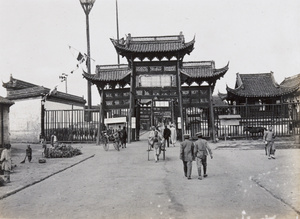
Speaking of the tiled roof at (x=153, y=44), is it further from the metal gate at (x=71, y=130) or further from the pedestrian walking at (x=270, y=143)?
the pedestrian walking at (x=270, y=143)

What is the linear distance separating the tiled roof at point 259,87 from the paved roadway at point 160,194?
21.1 meters

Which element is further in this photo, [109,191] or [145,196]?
[109,191]

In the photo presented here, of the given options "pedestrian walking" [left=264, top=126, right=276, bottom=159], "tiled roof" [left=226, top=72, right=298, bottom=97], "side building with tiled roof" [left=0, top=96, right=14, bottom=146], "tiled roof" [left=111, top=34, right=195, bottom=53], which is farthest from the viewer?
"tiled roof" [left=226, top=72, right=298, bottom=97]

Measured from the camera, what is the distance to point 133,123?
1019 inches

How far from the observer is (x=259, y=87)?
34.9m

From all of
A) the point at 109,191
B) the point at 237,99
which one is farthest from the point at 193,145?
the point at 237,99

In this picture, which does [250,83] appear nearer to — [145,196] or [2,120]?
[2,120]

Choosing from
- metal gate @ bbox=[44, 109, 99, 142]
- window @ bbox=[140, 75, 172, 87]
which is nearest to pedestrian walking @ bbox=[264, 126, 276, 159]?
window @ bbox=[140, 75, 172, 87]

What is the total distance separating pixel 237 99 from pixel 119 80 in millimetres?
14051

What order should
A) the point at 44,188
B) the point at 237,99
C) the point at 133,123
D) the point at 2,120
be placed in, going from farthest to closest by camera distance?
the point at 237,99 < the point at 133,123 < the point at 2,120 < the point at 44,188

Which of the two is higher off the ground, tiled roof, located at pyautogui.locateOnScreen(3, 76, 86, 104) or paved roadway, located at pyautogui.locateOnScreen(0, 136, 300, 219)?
tiled roof, located at pyautogui.locateOnScreen(3, 76, 86, 104)

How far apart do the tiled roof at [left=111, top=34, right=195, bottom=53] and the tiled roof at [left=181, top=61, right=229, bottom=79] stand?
1.43m

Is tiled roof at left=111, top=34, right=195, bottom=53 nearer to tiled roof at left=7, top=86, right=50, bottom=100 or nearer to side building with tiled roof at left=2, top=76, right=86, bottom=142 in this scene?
side building with tiled roof at left=2, top=76, right=86, bottom=142

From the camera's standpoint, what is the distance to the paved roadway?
6.64 metres
